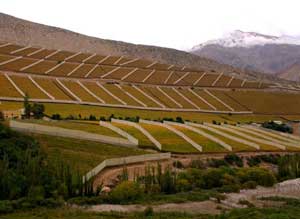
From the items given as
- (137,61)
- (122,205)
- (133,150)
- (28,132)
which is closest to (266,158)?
(133,150)

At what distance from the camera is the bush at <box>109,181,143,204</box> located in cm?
2547

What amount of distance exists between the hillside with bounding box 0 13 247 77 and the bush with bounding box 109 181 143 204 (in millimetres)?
106361

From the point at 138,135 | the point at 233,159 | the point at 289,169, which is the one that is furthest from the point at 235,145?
the point at 289,169

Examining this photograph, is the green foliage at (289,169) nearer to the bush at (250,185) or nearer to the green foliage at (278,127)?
the bush at (250,185)

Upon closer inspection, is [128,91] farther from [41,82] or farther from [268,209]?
[268,209]

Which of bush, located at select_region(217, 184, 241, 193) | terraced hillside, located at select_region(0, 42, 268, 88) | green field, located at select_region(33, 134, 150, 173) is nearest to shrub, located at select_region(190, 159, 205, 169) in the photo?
green field, located at select_region(33, 134, 150, 173)

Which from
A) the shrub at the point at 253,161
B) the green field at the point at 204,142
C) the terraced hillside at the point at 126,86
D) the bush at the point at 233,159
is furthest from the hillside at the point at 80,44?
the bush at the point at 233,159

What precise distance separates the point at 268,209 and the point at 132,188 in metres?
6.93

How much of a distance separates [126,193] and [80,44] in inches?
4633

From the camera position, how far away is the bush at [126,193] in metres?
25.5

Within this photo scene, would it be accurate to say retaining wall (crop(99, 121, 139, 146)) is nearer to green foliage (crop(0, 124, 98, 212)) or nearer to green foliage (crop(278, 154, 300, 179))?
green foliage (crop(278, 154, 300, 179))

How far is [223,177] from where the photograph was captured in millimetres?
32375

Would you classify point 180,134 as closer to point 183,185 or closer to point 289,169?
point 289,169

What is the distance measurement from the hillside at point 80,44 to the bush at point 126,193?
106361 millimetres
